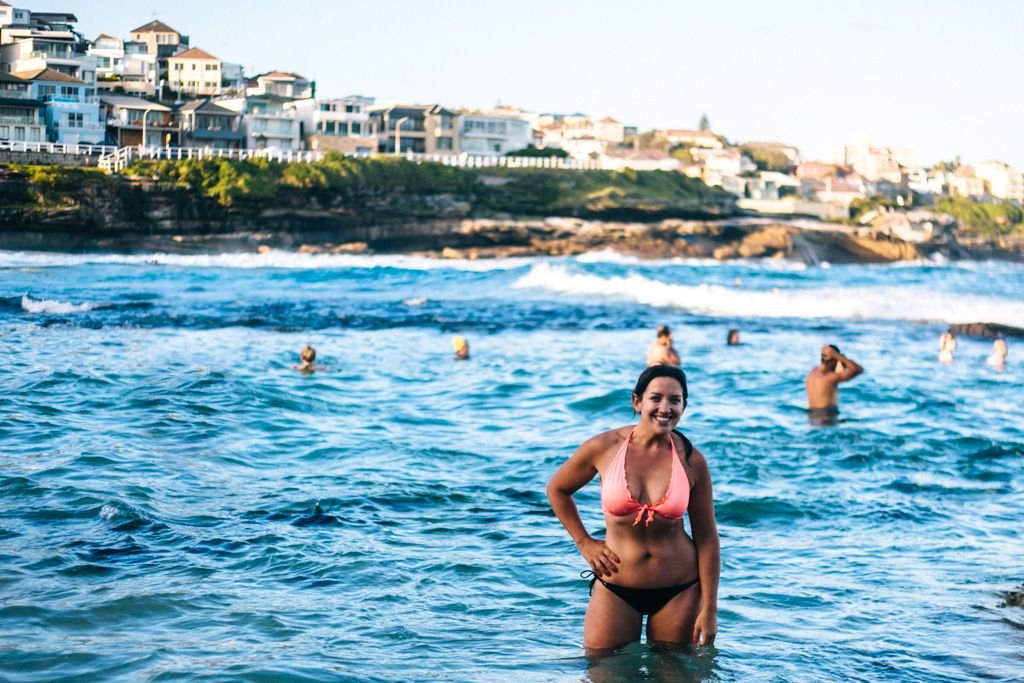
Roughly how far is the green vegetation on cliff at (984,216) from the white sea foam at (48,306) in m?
121

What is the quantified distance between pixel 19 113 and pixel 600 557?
74406mm

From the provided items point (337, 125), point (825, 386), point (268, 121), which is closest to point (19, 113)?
point (268, 121)

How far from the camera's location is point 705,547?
5.72 metres

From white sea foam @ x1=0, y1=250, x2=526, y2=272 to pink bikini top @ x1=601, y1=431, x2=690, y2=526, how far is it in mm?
46272

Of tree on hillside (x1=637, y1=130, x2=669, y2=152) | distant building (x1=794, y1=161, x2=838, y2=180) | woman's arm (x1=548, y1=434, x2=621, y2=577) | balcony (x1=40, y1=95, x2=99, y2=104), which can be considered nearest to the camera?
woman's arm (x1=548, y1=434, x2=621, y2=577)

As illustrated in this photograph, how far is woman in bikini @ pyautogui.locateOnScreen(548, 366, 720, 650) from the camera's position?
18.3 feet

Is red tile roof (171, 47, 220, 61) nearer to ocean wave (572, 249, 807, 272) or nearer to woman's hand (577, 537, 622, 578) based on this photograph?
ocean wave (572, 249, 807, 272)

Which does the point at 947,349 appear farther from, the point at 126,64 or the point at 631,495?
the point at 126,64

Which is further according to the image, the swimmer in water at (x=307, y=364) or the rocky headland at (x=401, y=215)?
the rocky headland at (x=401, y=215)

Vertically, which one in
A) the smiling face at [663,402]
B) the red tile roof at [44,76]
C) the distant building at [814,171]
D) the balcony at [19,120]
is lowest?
the smiling face at [663,402]

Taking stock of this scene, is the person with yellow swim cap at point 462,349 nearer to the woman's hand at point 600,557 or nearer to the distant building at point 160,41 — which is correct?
the woman's hand at point 600,557

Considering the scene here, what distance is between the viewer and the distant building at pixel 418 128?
103 metres

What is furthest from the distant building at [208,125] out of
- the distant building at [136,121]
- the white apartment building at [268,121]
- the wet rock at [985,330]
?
the wet rock at [985,330]

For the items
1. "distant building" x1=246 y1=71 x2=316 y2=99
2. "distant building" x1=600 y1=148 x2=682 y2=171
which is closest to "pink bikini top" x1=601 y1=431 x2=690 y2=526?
"distant building" x1=246 y1=71 x2=316 y2=99
